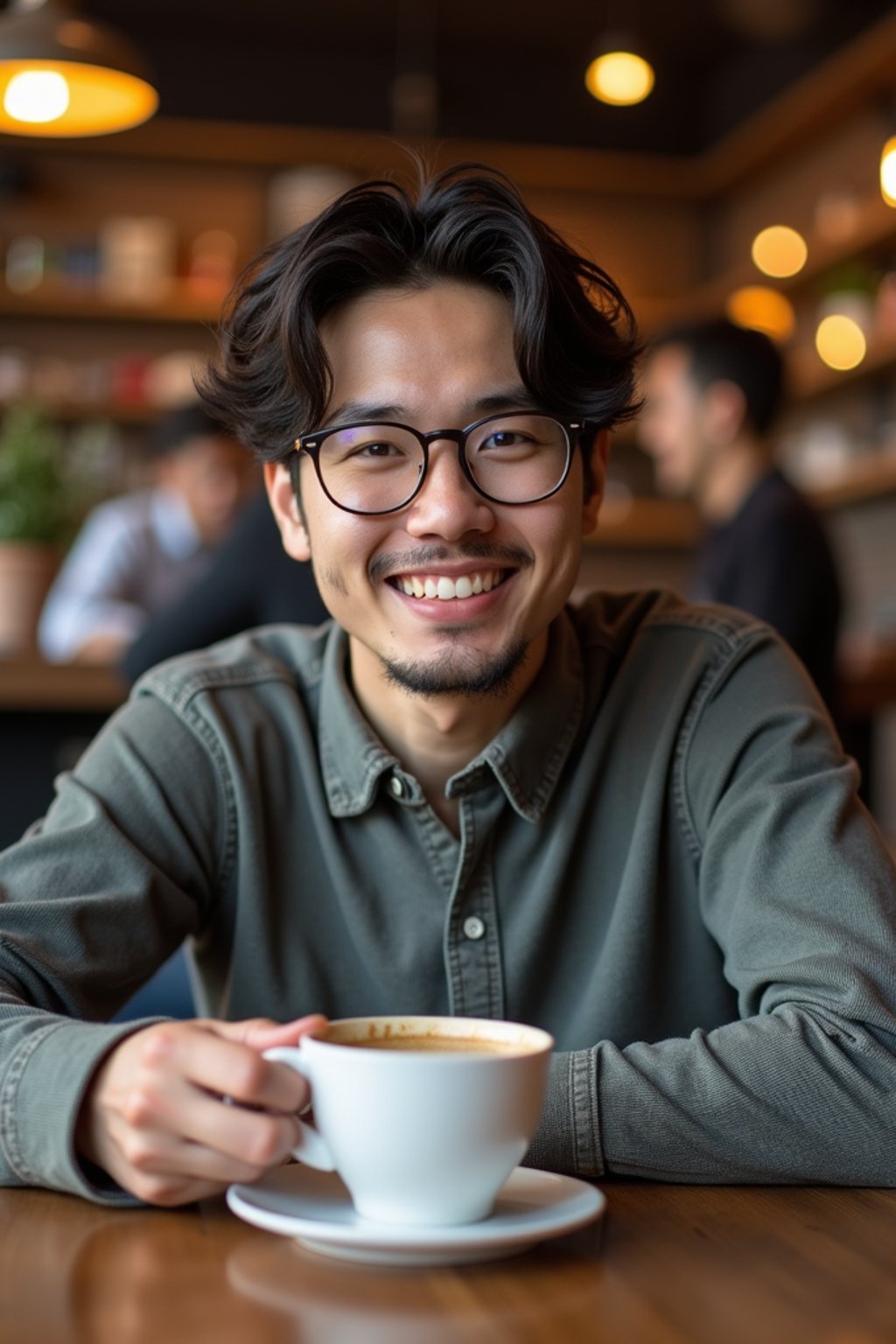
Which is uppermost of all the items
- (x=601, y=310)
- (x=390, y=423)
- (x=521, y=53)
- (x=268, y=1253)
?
(x=521, y=53)

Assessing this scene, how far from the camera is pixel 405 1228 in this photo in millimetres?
791

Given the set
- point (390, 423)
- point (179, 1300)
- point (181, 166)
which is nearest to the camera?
point (179, 1300)

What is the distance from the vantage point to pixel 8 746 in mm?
3211

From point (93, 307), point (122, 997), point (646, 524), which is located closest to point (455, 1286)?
point (122, 997)

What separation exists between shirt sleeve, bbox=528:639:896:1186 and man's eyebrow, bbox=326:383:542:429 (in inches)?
11.8

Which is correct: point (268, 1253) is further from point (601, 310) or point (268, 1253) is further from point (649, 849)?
point (601, 310)

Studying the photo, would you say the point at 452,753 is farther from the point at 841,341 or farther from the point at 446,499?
the point at 841,341

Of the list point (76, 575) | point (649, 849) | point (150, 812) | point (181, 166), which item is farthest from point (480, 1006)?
point (181, 166)

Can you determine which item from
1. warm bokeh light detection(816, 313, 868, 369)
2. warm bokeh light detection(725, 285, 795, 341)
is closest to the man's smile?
warm bokeh light detection(816, 313, 868, 369)

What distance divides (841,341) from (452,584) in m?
4.53

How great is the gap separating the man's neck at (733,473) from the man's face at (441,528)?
8.03 feet

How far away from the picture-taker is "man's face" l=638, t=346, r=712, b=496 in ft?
12.3

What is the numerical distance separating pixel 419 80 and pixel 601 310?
5485 millimetres

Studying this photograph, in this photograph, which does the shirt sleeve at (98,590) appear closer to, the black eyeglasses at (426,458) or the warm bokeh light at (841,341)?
the warm bokeh light at (841,341)
